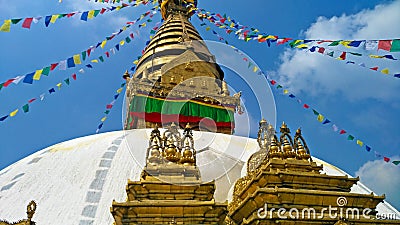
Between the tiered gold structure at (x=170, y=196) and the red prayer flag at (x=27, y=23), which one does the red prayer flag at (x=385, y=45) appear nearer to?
the tiered gold structure at (x=170, y=196)

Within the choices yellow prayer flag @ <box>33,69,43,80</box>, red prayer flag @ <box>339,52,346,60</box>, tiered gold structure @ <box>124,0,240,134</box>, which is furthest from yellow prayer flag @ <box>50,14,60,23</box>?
tiered gold structure @ <box>124,0,240,134</box>

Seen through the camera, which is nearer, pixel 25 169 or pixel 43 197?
pixel 43 197

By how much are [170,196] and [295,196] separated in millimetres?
2180

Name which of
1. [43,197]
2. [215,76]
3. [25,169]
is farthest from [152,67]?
[43,197]

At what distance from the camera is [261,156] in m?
8.66

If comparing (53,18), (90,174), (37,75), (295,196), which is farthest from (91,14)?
(295,196)

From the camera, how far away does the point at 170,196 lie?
22.6 ft

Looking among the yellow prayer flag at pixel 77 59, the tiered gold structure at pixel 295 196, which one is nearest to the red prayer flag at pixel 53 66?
the yellow prayer flag at pixel 77 59

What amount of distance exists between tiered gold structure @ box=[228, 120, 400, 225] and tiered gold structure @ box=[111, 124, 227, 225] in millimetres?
641

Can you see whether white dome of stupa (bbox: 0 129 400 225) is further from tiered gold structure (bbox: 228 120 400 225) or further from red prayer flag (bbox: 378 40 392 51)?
red prayer flag (bbox: 378 40 392 51)

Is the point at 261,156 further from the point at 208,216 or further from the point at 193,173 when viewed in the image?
the point at 208,216

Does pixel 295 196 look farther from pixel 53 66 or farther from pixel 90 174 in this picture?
pixel 53 66

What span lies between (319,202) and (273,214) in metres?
1.01

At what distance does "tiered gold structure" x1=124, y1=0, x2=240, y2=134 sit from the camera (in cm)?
1661
